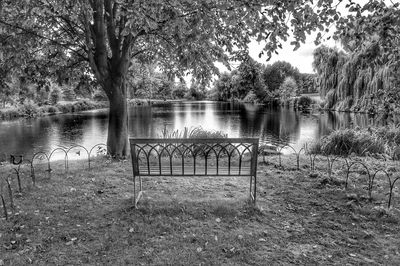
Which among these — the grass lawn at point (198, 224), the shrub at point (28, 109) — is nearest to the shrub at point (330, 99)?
the grass lawn at point (198, 224)

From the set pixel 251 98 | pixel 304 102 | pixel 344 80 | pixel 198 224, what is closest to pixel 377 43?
pixel 198 224

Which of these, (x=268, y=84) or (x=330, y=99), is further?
(x=268, y=84)

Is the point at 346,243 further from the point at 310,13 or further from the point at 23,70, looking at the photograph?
the point at 23,70

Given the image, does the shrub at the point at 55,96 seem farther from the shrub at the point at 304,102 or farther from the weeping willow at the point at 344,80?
the shrub at the point at 304,102

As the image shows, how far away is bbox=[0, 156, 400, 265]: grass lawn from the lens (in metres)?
3.20

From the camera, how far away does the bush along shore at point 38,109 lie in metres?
31.8

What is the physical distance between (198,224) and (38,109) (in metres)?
37.4

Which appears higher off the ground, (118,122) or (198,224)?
(118,122)

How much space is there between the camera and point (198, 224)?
3.96 m

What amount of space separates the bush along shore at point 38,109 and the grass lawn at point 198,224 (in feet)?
98.3

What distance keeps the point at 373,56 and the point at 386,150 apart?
6856 mm

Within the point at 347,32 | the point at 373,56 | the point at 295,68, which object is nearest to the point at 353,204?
the point at 373,56

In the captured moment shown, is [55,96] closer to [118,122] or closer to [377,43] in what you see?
[118,122]

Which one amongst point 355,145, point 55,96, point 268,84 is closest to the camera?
point 355,145
